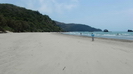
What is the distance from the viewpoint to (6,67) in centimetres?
379

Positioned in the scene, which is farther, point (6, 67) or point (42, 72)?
point (6, 67)

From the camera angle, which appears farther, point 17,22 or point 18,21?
point 18,21

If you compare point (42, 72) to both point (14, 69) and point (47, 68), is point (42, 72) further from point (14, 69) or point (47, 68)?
point (14, 69)

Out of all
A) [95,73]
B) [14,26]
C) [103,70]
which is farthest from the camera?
[14,26]

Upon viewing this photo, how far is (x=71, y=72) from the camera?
3484 millimetres

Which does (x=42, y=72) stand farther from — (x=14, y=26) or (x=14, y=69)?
(x=14, y=26)

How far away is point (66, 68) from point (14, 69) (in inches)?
67.5

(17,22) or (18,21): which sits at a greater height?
(18,21)

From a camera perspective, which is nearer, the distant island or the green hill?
the distant island

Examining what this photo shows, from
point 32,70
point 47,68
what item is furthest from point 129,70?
point 32,70

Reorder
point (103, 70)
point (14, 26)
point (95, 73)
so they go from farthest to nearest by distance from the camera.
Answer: point (14, 26) → point (103, 70) → point (95, 73)

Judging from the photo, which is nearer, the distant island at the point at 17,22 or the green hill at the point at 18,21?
the distant island at the point at 17,22

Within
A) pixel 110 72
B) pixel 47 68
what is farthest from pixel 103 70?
pixel 47 68

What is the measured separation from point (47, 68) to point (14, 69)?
1.07 metres
